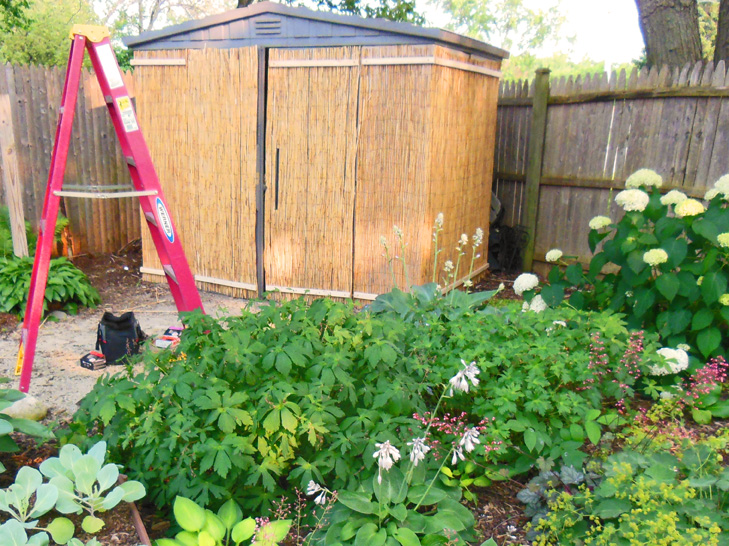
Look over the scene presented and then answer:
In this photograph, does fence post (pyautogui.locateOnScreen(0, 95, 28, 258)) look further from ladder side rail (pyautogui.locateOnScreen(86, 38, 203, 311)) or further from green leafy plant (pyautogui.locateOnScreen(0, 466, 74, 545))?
green leafy plant (pyautogui.locateOnScreen(0, 466, 74, 545))

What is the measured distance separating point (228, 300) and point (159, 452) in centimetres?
406

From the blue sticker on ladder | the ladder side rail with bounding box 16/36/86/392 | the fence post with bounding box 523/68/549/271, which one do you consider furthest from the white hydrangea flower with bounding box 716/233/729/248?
the ladder side rail with bounding box 16/36/86/392

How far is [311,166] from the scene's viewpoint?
5543 millimetres

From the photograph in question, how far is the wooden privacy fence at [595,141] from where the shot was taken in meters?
5.28

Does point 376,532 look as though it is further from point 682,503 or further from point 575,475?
point 682,503

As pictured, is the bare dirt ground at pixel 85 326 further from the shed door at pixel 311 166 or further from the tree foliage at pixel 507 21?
the tree foliage at pixel 507 21

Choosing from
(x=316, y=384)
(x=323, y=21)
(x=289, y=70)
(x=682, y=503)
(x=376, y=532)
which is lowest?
(x=376, y=532)

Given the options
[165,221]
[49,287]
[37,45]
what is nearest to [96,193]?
[165,221]

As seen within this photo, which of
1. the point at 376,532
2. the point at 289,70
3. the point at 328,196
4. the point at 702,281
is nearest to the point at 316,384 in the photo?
the point at 376,532

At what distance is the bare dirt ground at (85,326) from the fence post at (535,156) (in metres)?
3.46

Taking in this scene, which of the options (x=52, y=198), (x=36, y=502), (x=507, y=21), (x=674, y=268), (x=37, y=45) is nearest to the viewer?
(x=36, y=502)

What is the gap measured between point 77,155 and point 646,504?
7.14 metres

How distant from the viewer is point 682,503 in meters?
1.95

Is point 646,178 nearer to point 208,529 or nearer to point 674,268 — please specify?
point 674,268
